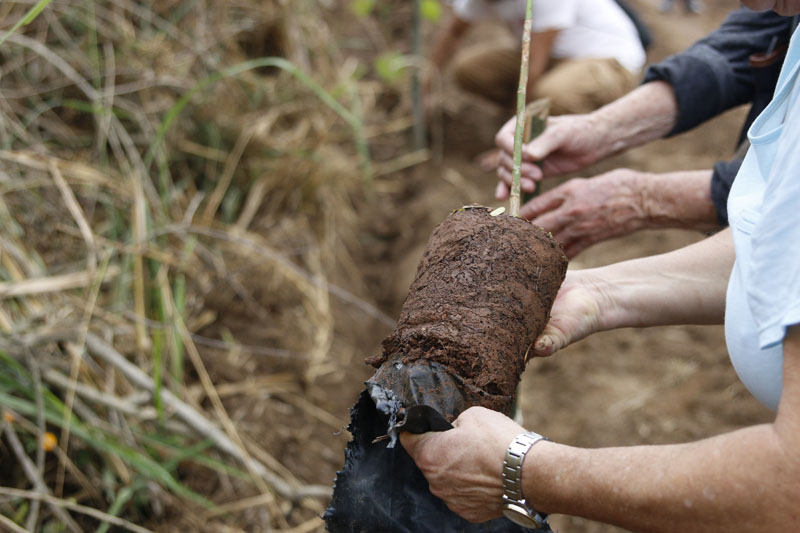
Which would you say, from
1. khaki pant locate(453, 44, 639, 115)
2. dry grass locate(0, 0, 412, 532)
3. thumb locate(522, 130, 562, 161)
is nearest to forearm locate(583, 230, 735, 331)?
thumb locate(522, 130, 562, 161)

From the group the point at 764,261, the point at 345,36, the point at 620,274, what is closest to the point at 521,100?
the point at 620,274

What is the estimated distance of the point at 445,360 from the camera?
1129mm

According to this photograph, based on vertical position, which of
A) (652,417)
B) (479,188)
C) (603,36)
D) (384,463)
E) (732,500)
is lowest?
(652,417)

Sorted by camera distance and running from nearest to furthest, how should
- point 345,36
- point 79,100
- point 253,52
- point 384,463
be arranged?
point 384,463 → point 79,100 → point 253,52 → point 345,36

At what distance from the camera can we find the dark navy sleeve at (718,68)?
178 cm

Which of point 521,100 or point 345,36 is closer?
point 521,100

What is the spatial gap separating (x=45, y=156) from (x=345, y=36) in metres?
2.63

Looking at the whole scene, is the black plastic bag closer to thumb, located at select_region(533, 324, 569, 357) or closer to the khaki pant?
thumb, located at select_region(533, 324, 569, 357)

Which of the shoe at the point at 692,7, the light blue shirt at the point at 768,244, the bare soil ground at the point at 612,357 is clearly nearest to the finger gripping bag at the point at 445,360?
the light blue shirt at the point at 768,244

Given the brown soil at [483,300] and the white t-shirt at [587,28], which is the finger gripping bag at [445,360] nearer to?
the brown soil at [483,300]

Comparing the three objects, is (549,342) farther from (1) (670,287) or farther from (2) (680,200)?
(2) (680,200)

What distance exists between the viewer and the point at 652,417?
2.62 m

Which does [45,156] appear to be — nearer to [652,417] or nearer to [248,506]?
[248,506]

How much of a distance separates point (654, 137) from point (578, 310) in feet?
2.52
